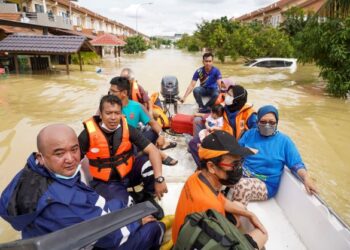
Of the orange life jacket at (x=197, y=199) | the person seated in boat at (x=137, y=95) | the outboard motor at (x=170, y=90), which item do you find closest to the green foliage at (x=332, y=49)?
the outboard motor at (x=170, y=90)

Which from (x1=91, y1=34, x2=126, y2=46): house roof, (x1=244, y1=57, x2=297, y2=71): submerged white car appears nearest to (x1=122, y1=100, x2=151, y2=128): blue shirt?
(x1=244, y1=57, x2=297, y2=71): submerged white car

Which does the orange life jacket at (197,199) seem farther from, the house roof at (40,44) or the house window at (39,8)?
the house window at (39,8)

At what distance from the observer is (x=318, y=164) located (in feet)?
17.5

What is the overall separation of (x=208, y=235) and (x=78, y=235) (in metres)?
0.60

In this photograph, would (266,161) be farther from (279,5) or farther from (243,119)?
(279,5)

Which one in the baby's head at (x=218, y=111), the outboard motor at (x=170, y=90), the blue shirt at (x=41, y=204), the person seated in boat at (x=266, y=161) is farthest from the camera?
the outboard motor at (x=170, y=90)

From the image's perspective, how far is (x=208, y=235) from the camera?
1362 millimetres

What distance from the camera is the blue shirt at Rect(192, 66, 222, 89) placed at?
5.80 metres

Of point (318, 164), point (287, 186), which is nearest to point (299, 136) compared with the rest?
point (318, 164)

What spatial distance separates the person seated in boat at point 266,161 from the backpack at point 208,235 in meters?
1.30

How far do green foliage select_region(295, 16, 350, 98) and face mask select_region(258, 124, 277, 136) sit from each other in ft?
28.8

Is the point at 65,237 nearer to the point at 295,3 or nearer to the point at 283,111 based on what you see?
the point at 283,111

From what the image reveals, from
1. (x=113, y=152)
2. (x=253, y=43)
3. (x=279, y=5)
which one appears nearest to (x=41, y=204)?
(x=113, y=152)

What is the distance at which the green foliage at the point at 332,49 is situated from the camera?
32.3ft
